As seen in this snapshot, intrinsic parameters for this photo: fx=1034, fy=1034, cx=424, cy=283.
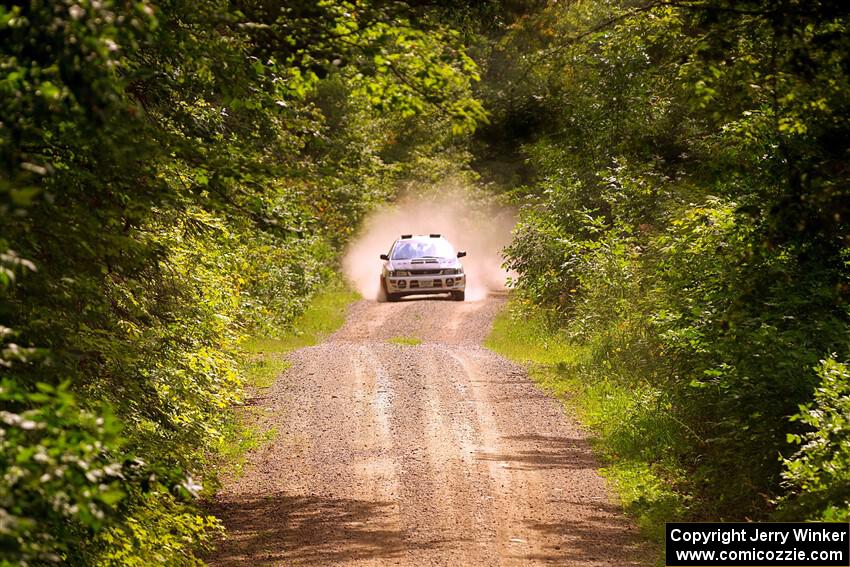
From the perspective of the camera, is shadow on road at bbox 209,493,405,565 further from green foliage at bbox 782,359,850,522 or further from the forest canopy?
green foliage at bbox 782,359,850,522

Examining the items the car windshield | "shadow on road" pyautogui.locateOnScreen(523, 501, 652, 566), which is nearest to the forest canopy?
"shadow on road" pyautogui.locateOnScreen(523, 501, 652, 566)

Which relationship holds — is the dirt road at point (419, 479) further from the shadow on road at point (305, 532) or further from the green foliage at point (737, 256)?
the green foliage at point (737, 256)

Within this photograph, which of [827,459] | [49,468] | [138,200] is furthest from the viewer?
[827,459]

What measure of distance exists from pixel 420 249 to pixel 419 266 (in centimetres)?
54

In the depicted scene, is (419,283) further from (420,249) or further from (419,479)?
(419,479)

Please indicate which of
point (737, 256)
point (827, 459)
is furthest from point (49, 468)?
point (737, 256)

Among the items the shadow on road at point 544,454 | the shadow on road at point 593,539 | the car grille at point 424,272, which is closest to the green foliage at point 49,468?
the shadow on road at point 593,539

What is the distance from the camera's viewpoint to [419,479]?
11727 millimetres

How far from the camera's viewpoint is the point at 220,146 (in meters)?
7.70

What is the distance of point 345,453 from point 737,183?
19.2 ft

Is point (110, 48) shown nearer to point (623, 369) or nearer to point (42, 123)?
point (42, 123)

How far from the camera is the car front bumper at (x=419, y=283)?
32.2 metres

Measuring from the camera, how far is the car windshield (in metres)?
31.9

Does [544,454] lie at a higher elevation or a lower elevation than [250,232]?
lower
